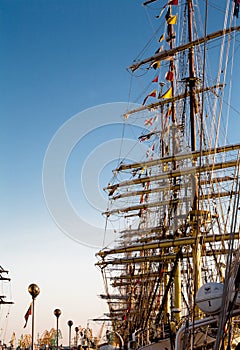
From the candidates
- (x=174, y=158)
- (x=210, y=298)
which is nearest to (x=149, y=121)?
(x=174, y=158)

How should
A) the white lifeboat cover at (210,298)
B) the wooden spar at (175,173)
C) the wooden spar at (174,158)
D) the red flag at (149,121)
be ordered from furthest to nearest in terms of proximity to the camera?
the red flag at (149,121) → the wooden spar at (174,158) → the wooden spar at (175,173) → the white lifeboat cover at (210,298)

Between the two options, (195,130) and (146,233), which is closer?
(195,130)

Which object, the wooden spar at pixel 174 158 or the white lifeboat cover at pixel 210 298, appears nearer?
the white lifeboat cover at pixel 210 298

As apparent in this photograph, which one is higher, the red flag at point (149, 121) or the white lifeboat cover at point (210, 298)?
the red flag at point (149, 121)

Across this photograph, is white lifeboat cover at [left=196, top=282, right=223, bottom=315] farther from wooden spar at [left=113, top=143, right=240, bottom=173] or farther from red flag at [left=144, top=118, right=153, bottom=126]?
red flag at [left=144, top=118, right=153, bottom=126]

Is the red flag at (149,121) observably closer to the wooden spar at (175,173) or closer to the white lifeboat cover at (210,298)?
the wooden spar at (175,173)

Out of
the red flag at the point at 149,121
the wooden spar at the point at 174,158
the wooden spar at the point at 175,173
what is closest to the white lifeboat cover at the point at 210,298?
the wooden spar at the point at 175,173

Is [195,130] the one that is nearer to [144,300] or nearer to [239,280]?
[144,300]

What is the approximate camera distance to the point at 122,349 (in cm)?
2588

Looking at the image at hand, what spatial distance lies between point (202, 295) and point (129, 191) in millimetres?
28854

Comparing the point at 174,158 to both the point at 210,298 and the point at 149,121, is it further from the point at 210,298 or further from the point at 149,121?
the point at 210,298

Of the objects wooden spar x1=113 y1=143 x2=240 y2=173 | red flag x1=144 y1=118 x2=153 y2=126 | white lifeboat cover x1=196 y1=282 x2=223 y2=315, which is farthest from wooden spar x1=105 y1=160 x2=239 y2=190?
white lifeboat cover x1=196 y1=282 x2=223 y2=315

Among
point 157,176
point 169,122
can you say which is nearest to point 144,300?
point 157,176

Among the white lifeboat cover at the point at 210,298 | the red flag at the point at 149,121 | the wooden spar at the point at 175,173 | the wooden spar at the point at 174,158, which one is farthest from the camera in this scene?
the red flag at the point at 149,121
